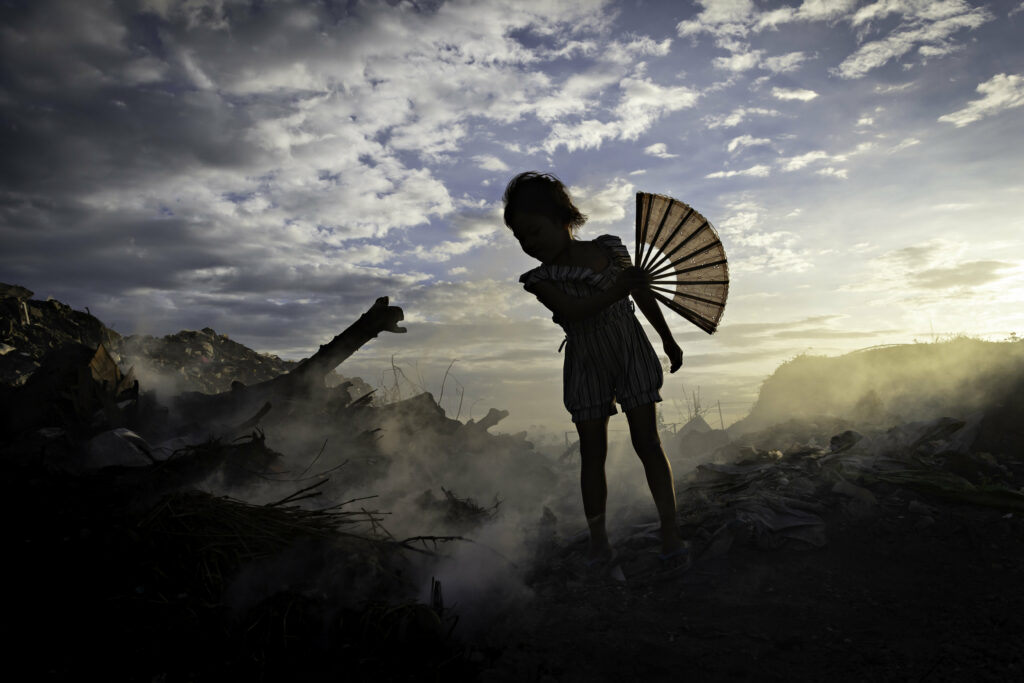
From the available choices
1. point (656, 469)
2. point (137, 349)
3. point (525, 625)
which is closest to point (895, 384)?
point (656, 469)

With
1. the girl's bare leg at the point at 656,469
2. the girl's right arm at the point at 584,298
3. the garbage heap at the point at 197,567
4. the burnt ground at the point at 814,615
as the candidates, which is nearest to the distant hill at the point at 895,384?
the burnt ground at the point at 814,615

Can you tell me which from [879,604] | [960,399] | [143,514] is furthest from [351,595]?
[960,399]

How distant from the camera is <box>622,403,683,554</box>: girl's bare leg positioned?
3100 millimetres

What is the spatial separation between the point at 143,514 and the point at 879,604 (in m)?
3.36

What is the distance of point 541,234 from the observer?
129 inches

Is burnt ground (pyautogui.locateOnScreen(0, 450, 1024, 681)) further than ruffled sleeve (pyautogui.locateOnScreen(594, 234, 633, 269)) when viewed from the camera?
No

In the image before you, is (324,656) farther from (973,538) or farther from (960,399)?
(960,399)

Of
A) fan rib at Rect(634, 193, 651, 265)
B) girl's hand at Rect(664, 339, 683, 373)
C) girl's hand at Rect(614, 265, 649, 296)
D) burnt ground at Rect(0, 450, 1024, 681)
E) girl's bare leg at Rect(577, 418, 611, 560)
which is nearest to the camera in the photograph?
burnt ground at Rect(0, 450, 1024, 681)

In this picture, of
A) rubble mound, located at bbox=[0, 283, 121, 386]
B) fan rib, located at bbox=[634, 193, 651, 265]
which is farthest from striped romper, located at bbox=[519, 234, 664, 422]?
rubble mound, located at bbox=[0, 283, 121, 386]

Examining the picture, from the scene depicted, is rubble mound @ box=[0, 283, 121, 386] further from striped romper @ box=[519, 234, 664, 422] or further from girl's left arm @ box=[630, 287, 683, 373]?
girl's left arm @ box=[630, 287, 683, 373]

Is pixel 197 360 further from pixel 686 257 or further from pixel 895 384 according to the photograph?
pixel 895 384

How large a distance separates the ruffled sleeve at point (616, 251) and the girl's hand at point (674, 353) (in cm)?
54

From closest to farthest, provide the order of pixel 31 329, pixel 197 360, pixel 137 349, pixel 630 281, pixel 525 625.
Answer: pixel 525 625, pixel 630 281, pixel 31 329, pixel 137 349, pixel 197 360

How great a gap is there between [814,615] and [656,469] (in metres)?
0.98
